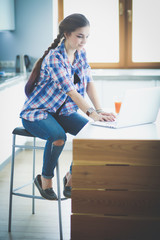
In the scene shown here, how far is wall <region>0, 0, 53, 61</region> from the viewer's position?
4.19 m

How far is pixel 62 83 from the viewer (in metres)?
2.13

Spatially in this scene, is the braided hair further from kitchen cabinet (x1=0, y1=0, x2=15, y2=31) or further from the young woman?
kitchen cabinet (x1=0, y1=0, x2=15, y2=31)

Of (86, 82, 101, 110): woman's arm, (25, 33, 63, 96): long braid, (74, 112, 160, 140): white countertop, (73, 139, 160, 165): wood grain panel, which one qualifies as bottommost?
(73, 139, 160, 165): wood grain panel

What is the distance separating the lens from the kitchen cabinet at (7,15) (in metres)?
3.84

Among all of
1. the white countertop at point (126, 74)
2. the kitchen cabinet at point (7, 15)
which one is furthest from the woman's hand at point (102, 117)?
the kitchen cabinet at point (7, 15)

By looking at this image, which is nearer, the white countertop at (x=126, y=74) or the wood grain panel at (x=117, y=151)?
the wood grain panel at (x=117, y=151)

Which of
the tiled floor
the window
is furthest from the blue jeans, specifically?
the window

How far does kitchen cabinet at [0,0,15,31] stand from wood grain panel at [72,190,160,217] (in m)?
2.49

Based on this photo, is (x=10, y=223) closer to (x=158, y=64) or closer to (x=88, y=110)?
(x=88, y=110)

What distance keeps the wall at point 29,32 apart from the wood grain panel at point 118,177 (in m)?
2.69

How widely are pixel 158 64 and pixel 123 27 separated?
590 mm

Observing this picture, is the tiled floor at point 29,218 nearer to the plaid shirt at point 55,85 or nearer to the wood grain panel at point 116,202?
the wood grain panel at point 116,202

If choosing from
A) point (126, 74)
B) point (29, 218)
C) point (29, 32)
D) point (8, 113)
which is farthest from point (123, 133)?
point (29, 32)

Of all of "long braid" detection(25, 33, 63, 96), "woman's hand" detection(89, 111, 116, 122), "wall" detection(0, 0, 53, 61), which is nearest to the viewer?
"woman's hand" detection(89, 111, 116, 122)
